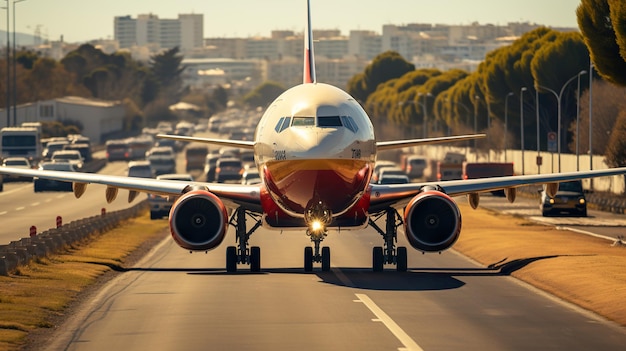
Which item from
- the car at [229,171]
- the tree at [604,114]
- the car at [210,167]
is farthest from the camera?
the car at [210,167]

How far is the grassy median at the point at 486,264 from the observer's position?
29672 millimetres

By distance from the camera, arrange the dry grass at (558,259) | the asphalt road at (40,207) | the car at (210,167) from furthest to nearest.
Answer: the car at (210,167) → the asphalt road at (40,207) → the dry grass at (558,259)

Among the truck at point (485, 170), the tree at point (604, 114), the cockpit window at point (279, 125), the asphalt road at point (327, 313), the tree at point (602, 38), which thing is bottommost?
the asphalt road at point (327, 313)

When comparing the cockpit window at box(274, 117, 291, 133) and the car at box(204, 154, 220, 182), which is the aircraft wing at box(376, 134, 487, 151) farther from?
the car at box(204, 154, 220, 182)

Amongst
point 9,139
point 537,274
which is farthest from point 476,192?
point 9,139

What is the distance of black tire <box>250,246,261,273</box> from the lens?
39.8 meters

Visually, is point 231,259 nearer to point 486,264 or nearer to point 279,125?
point 279,125

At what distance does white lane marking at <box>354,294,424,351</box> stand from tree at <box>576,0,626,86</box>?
36.6 metres

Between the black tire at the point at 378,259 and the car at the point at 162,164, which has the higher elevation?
the car at the point at 162,164

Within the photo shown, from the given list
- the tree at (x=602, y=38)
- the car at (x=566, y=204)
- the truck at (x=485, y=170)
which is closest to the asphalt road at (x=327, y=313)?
the tree at (x=602, y=38)

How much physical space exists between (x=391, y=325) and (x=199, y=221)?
11992 mm

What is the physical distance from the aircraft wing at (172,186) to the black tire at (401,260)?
4.07m

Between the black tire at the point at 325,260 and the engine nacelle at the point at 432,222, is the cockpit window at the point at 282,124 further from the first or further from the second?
the black tire at the point at 325,260

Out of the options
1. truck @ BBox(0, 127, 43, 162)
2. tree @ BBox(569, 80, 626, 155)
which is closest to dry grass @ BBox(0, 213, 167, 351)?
tree @ BBox(569, 80, 626, 155)
